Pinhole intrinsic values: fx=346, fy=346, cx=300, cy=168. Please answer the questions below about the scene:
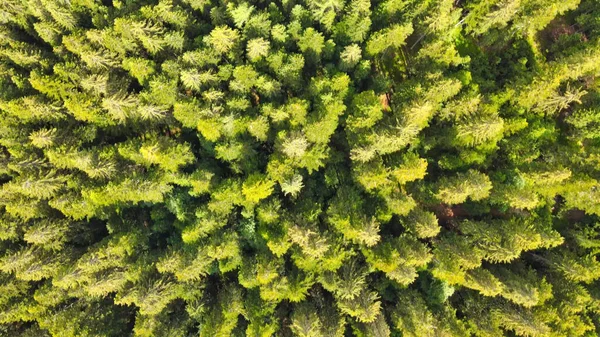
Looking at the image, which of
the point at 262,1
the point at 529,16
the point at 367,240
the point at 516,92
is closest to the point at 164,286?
the point at 367,240

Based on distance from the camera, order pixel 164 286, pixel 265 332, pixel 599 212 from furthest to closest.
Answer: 1. pixel 599 212
2. pixel 164 286
3. pixel 265 332

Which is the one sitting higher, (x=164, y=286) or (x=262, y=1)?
→ (x=262, y=1)

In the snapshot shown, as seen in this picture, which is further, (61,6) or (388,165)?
(61,6)

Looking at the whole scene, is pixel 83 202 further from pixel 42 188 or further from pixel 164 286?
pixel 164 286

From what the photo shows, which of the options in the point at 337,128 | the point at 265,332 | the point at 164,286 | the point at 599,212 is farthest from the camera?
the point at 337,128

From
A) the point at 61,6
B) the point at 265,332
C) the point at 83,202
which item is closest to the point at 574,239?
the point at 265,332

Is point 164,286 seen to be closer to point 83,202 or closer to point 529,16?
point 83,202

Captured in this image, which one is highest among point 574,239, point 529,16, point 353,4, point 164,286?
point 353,4
